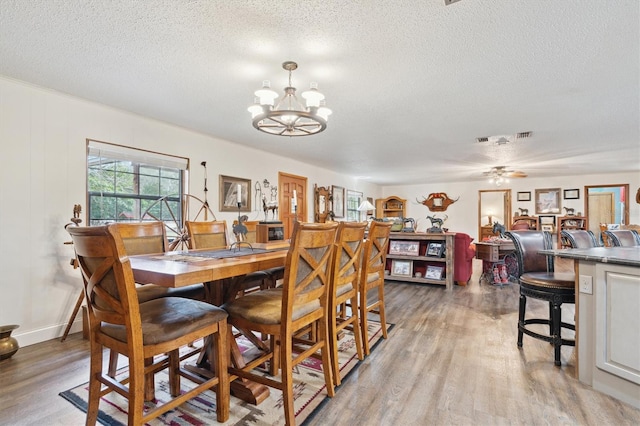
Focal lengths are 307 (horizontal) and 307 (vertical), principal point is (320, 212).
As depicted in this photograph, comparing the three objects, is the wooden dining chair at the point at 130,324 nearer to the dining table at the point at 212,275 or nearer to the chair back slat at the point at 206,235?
the dining table at the point at 212,275

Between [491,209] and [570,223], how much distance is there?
6.22 feet

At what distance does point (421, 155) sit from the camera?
5.68 meters

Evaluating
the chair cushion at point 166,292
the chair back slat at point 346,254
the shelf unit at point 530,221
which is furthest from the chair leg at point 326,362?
the shelf unit at point 530,221

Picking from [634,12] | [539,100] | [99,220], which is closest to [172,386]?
[99,220]

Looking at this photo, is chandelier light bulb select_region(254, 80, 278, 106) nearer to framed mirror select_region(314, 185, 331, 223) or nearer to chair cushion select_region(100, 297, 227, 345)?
chair cushion select_region(100, 297, 227, 345)

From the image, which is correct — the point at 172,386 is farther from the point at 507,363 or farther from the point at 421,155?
the point at 421,155

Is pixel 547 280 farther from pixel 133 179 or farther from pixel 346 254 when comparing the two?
pixel 133 179

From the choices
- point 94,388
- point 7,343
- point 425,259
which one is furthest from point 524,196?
point 7,343

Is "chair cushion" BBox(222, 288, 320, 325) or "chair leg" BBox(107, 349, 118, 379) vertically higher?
"chair cushion" BBox(222, 288, 320, 325)

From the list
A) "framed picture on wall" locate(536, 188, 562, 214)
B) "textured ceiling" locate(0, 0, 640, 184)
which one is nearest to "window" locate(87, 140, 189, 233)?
"textured ceiling" locate(0, 0, 640, 184)

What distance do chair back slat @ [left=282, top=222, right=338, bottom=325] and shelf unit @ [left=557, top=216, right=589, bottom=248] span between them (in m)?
8.64

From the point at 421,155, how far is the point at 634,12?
3.94 m

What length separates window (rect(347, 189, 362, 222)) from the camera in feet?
28.0

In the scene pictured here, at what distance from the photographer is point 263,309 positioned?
1702mm
